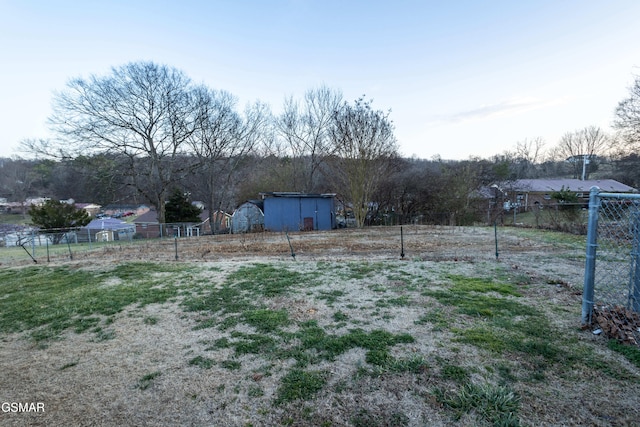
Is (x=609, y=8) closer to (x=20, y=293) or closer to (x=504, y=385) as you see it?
(x=504, y=385)

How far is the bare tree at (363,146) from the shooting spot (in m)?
18.2

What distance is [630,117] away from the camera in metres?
19.5

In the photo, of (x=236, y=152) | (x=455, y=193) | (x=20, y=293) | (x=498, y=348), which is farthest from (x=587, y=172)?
(x=20, y=293)

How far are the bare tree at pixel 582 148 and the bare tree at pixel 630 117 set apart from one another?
2739 centimetres

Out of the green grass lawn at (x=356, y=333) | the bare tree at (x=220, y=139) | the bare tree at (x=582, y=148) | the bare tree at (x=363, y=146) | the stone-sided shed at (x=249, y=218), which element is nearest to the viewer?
the green grass lawn at (x=356, y=333)

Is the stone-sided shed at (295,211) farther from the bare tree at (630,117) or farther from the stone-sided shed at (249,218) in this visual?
the bare tree at (630,117)

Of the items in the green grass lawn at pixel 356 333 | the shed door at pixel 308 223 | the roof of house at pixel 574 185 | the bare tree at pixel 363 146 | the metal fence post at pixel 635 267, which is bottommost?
the shed door at pixel 308 223

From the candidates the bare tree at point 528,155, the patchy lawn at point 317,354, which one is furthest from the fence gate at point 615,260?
the bare tree at point 528,155

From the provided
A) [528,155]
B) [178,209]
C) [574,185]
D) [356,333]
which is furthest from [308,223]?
[528,155]

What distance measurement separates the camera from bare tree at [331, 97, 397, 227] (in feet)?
59.7

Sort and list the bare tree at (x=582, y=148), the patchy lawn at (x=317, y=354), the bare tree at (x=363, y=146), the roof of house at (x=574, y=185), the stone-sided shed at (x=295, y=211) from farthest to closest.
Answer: the bare tree at (x=582, y=148) < the roof of house at (x=574, y=185) < the stone-sided shed at (x=295, y=211) < the bare tree at (x=363, y=146) < the patchy lawn at (x=317, y=354)

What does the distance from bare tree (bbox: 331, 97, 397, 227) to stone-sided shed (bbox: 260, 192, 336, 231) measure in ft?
8.84

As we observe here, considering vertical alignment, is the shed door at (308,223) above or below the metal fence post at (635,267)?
below

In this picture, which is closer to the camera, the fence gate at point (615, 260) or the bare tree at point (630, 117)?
the fence gate at point (615, 260)
